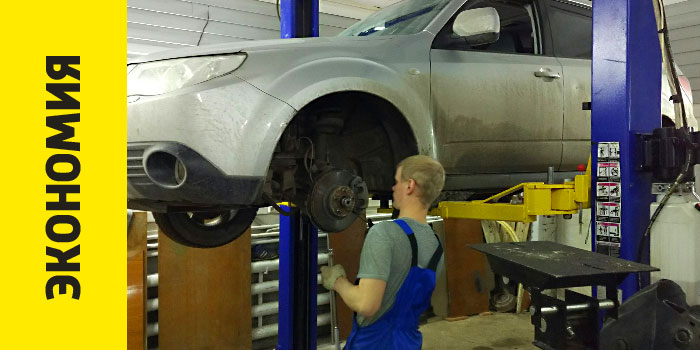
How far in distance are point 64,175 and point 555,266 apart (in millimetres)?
1143

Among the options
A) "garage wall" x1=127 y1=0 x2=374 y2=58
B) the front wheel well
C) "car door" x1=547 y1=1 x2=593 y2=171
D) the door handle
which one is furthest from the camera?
"garage wall" x1=127 y1=0 x2=374 y2=58

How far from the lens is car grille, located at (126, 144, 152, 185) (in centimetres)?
221

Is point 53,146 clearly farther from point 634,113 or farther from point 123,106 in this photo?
point 634,113

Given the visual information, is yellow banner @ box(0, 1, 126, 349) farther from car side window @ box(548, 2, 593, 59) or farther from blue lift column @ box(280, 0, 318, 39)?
car side window @ box(548, 2, 593, 59)

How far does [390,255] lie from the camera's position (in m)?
1.94

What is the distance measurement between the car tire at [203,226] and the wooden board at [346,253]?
1.96 m

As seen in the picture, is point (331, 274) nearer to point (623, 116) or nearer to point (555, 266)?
point (555, 266)

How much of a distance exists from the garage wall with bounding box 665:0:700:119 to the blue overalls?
5.68 meters

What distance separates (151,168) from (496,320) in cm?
471

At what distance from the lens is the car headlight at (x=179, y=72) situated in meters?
2.22

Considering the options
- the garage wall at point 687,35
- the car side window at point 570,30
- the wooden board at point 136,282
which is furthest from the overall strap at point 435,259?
the garage wall at point 687,35

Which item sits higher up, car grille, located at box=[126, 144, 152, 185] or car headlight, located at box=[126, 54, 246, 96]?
car headlight, located at box=[126, 54, 246, 96]

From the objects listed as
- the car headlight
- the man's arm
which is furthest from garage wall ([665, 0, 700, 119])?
the man's arm

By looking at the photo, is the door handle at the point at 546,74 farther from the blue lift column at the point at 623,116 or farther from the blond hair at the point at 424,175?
the blond hair at the point at 424,175
